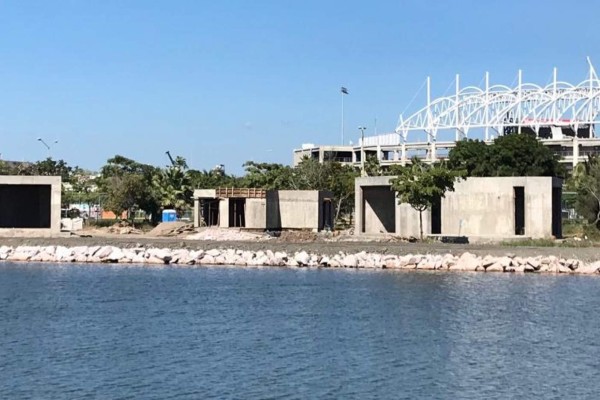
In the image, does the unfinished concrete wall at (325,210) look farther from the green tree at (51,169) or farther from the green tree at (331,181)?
the green tree at (51,169)

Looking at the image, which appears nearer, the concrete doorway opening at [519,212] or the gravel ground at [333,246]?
the gravel ground at [333,246]

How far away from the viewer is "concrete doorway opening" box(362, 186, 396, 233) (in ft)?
184

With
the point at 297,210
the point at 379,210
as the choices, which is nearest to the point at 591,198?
the point at 379,210

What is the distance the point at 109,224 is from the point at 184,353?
5124 cm

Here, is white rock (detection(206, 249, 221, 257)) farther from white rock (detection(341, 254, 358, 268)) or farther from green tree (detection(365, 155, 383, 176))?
green tree (detection(365, 155, 383, 176))

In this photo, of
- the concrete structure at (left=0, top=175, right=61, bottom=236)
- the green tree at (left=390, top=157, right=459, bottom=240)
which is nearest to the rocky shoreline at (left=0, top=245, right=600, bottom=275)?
the green tree at (left=390, top=157, right=459, bottom=240)

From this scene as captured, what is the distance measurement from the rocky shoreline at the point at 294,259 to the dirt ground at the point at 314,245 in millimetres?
795

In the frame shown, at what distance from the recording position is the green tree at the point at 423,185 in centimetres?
4594

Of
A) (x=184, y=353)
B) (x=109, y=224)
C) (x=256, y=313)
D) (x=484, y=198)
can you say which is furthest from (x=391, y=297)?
(x=109, y=224)

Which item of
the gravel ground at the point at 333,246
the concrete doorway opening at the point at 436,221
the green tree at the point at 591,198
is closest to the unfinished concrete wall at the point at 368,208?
the concrete doorway opening at the point at 436,221

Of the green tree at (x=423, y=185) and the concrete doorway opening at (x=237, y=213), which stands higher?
the green tree at (x=423, y=185)

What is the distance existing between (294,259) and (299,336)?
19.0 meters

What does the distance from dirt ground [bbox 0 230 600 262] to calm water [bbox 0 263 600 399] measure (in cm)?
419

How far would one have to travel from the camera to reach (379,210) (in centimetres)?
5666
